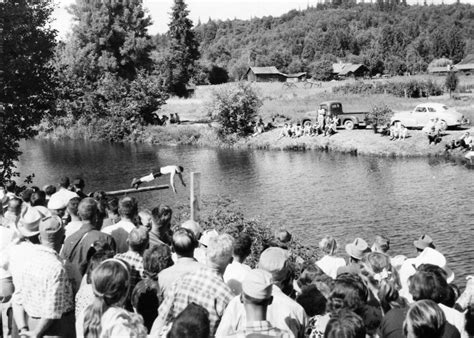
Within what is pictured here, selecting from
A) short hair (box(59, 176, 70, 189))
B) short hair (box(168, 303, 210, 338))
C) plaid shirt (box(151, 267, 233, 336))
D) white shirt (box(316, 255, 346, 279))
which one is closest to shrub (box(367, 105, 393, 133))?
short hair (box(59, 176, 70, 189))

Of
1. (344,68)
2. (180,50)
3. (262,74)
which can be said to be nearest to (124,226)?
(180,50)

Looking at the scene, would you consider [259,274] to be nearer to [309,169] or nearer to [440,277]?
[440,277]

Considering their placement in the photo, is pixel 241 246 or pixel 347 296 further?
pixel 241 246

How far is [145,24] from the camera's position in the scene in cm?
6222

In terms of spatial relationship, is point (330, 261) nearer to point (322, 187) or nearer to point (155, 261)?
point (155, 261)

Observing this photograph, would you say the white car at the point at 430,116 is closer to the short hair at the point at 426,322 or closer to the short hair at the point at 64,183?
the short hair at the point at 64,183

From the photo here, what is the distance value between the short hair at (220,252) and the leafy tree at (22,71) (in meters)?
10.4

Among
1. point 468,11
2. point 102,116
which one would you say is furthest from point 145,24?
point 468,11

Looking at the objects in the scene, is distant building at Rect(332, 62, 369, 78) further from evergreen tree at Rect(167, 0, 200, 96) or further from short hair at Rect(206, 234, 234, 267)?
short hair at Rect(206, 234, 234, 267)

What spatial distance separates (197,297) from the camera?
4941 millimetres

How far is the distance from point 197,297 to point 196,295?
0.02m

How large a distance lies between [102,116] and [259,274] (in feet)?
163

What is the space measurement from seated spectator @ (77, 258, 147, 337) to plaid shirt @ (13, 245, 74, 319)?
77 centimetres

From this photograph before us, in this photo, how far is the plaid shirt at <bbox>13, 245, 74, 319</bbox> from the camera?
16.2ft
